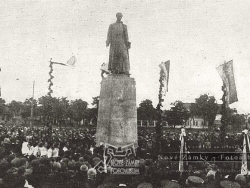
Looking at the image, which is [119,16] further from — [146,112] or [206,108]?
[206,108]

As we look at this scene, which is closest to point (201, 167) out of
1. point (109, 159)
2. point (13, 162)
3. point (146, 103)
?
point (109, 159)

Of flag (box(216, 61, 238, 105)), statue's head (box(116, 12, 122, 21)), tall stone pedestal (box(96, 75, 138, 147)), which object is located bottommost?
tall stone pedestal (box(96, 75, 138, 147))

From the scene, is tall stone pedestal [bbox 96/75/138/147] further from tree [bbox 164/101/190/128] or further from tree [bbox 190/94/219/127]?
tree [bbox 190/94/219/127]

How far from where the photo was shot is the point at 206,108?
69688mm

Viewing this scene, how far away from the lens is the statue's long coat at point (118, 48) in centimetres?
1375

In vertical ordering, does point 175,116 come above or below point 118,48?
below

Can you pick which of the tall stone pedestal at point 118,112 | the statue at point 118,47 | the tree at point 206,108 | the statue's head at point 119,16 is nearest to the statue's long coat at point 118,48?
the statue at point 118,47

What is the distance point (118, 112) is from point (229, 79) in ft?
21.1

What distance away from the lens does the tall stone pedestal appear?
12617 millimetres

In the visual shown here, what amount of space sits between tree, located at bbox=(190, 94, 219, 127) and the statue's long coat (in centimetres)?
5506

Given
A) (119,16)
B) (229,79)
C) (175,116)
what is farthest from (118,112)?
(175,116)

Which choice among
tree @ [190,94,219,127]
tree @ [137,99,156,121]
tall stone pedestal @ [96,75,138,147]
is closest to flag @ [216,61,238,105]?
tall stone pedestal @ [96,75,138,147]

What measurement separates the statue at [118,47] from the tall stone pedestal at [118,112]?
649 millimetres

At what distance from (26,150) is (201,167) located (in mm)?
8687
